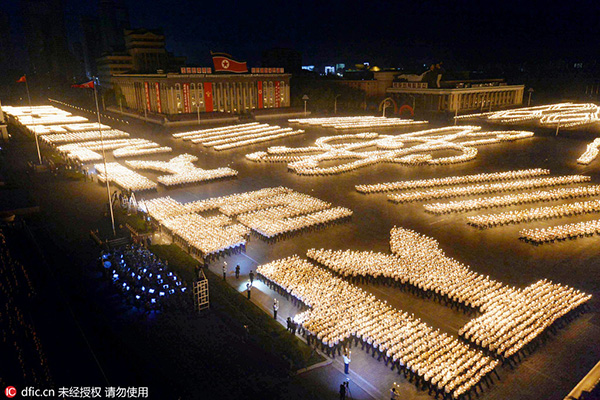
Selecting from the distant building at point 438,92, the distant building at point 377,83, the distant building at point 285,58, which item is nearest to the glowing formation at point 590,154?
the distant building at point 438,92

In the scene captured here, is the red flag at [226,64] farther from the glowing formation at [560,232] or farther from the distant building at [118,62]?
the glowing formation at [560,232]

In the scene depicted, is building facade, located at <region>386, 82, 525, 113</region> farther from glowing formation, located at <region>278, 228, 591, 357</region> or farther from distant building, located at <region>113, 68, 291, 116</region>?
glowing formation, located at <region>278, 228, 591, 357</region>

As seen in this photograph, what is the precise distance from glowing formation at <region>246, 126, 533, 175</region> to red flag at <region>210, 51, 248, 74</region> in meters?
31.4

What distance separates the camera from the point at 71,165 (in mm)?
41656

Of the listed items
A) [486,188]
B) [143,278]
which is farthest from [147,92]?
[143,278]

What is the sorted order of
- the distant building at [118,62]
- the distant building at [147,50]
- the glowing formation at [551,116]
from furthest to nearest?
the distant building at [118,62]
the distant building at [147,50]
the glowing formation at [551,116]

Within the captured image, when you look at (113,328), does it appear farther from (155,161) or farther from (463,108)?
(463,108)

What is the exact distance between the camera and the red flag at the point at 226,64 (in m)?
77.6

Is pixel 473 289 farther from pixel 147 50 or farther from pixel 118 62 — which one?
pixel 118 62

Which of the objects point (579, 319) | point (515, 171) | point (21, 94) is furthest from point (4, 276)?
point (21, 94)

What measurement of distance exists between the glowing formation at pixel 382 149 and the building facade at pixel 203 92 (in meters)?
31.0

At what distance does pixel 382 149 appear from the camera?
5166cm

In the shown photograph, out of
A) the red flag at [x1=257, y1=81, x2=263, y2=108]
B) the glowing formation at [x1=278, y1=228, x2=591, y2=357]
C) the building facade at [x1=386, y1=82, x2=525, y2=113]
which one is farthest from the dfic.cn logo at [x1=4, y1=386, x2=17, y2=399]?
the building facade at [x1=386, y1=82, x2=525, y2=113]

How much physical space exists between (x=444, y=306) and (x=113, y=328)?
565 inches
